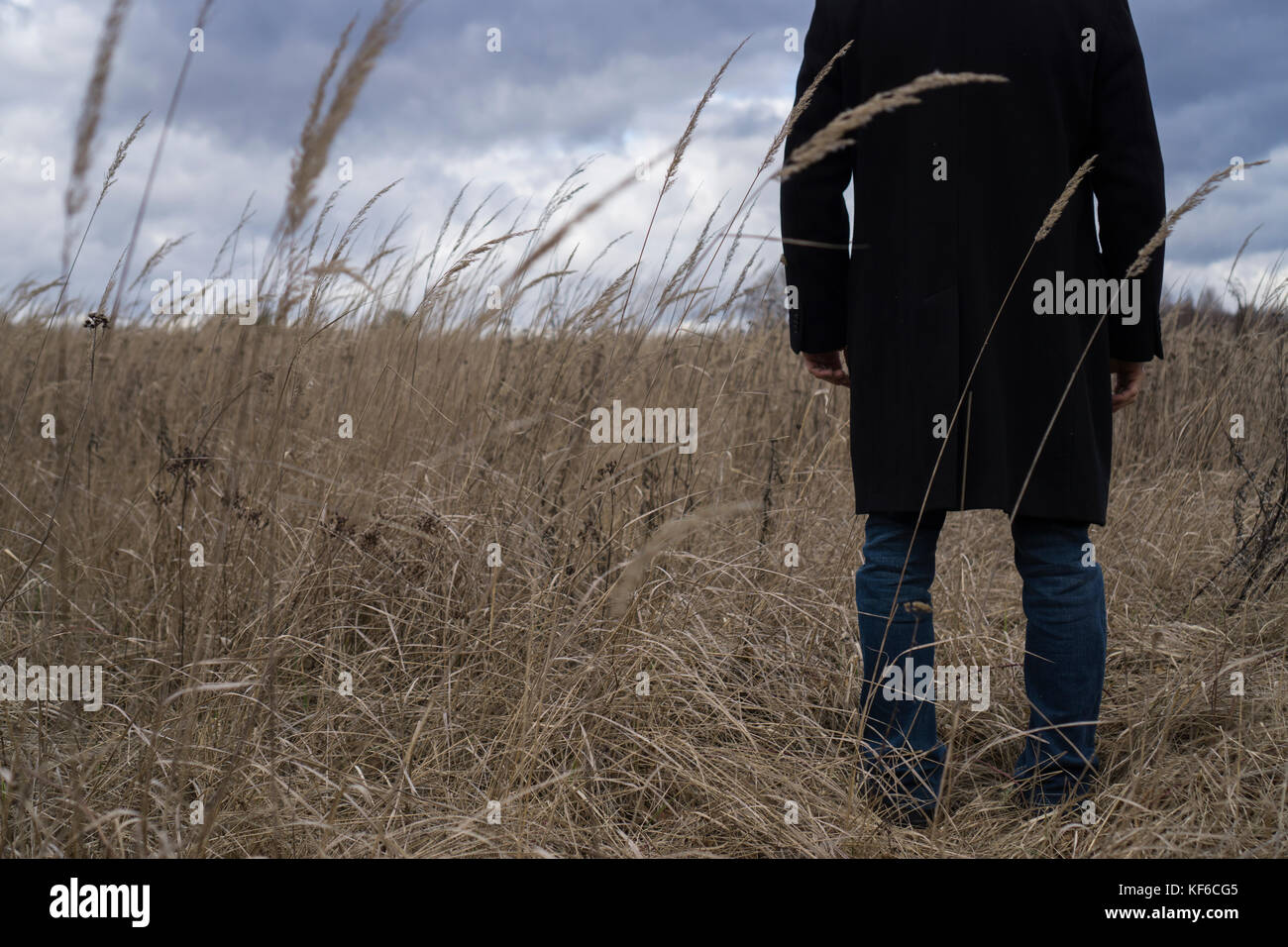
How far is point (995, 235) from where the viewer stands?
5.70 ft

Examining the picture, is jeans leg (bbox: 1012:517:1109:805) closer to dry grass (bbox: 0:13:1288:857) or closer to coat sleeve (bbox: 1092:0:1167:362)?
dry grass (bbox: 0:13:1288:857)

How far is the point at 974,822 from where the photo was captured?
5.55ft

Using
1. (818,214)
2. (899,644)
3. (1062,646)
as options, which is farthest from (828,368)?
(1062,646)

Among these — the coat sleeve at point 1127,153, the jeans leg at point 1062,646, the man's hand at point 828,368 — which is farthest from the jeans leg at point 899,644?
the coat sleeve at point 1127,153

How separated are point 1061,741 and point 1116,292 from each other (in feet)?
2.98

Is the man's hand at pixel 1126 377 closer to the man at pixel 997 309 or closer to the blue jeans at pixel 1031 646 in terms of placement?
the man at pixel 997 309

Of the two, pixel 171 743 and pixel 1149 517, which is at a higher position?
pixel 1149 517

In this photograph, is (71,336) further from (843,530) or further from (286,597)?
(843,530)

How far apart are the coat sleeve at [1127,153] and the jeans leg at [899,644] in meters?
0.64

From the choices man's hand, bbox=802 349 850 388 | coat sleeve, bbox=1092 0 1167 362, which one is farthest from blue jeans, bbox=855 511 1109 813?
coat sleeve, bbox=1092 0 1167 362

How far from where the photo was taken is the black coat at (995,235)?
1.71 metres

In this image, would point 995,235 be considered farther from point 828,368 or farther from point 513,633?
point 513,633

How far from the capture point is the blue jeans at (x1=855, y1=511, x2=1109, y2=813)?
1737 mm

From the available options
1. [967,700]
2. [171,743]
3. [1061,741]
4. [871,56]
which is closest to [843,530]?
[967,700]
